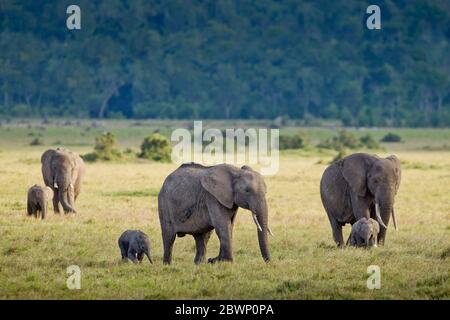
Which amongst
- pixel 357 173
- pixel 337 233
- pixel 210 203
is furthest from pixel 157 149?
pixel 210 203

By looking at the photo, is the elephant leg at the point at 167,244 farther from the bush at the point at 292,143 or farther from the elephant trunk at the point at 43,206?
the bush at the point at 292,143

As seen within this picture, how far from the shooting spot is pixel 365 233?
18.3m

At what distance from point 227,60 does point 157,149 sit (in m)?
105

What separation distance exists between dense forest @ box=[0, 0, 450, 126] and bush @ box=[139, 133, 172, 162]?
63364 mm

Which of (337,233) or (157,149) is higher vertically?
(157,149)

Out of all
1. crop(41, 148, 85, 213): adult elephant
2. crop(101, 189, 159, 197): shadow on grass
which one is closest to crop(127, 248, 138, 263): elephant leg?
crop(41, 148, 85, 213): adult elephant

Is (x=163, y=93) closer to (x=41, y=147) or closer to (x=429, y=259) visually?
(x=41, y=147)

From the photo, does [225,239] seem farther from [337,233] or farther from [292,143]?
[292,143]

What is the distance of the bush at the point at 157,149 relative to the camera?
45.8m

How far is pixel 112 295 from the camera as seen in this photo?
14.5m

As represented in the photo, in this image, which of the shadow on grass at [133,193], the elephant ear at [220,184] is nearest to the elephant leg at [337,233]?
the elephant ear at [220,184]

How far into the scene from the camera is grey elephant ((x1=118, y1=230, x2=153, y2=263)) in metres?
17.0

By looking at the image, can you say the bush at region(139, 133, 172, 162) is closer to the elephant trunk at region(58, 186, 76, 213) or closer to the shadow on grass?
the shadow on grass
